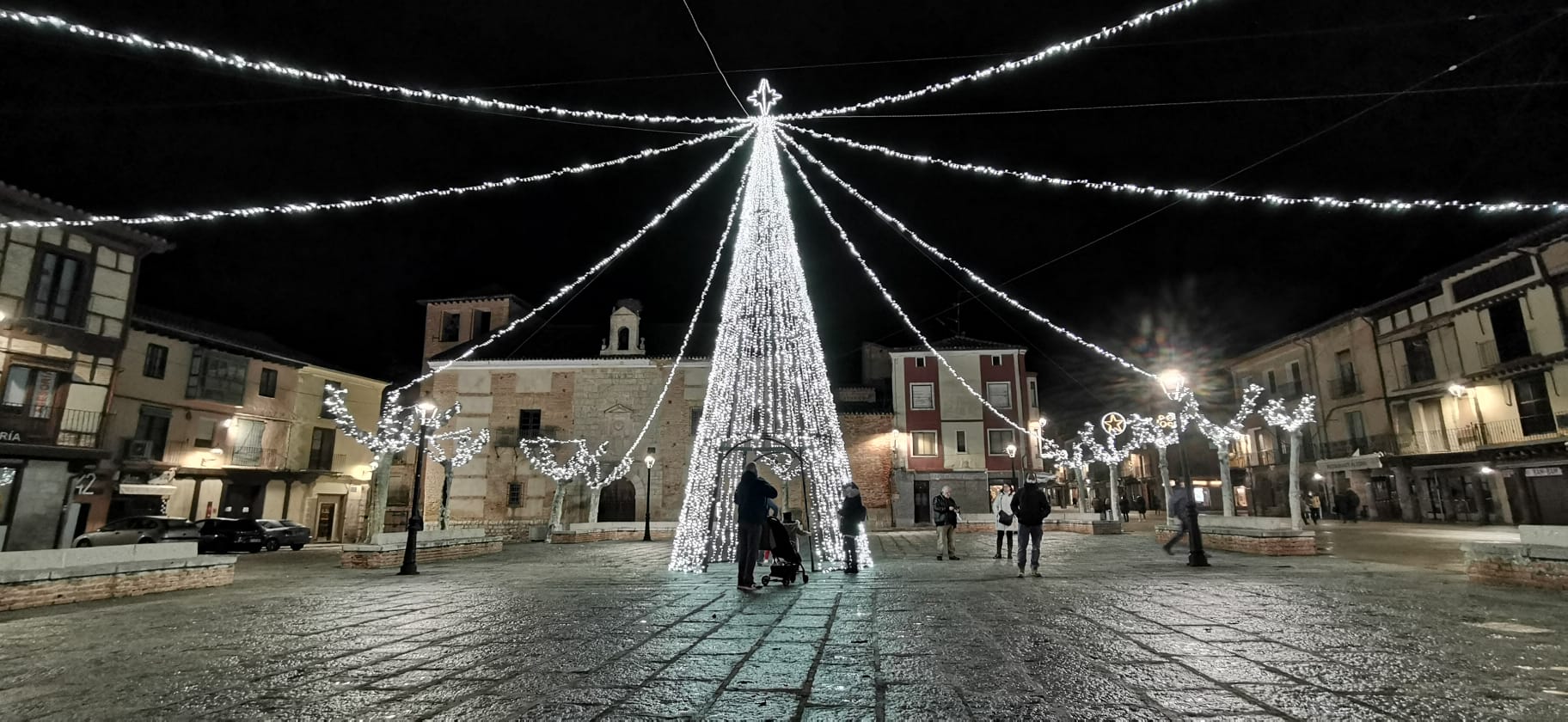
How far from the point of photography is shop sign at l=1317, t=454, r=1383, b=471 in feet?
92.0

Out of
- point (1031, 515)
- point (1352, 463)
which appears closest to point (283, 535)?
point (1031, 515)

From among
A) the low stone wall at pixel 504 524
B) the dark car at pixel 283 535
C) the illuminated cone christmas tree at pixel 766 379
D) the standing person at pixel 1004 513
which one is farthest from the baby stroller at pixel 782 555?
the dark car at pixel 283 535

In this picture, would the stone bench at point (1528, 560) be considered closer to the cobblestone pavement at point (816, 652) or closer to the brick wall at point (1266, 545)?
the cobblestone pavement at point (816, 652)

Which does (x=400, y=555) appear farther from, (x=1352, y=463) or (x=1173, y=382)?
(x=1352, y=463)

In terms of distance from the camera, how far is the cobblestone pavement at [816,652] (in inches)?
149

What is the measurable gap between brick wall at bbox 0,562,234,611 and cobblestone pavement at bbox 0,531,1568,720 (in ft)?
1.69

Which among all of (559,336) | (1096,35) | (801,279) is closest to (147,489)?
(559,336)

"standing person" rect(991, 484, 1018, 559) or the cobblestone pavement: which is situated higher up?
"standing person" rect(991, 484, 1018, 559)

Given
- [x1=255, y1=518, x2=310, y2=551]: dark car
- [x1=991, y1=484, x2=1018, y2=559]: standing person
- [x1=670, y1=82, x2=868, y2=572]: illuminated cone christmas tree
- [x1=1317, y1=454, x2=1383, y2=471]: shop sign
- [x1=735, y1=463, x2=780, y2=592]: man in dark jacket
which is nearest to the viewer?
[x1=735, y1=463, x2=780, y2=592]: man in dark jacket

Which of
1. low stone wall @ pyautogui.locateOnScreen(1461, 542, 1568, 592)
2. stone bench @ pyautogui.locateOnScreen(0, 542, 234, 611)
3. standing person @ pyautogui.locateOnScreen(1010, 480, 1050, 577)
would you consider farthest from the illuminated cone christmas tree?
low stone wall @ pyautogui.locateOnScreen(1461, 542, 1568, 592)

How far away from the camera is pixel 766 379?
13.4 m

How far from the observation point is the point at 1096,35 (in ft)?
25.9

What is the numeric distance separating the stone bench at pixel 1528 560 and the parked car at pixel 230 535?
29.3 m

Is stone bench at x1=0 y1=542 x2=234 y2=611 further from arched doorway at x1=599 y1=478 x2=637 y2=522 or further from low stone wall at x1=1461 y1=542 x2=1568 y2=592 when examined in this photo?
arched doorway at x1=599 y1=478 x2=637 y2=522
